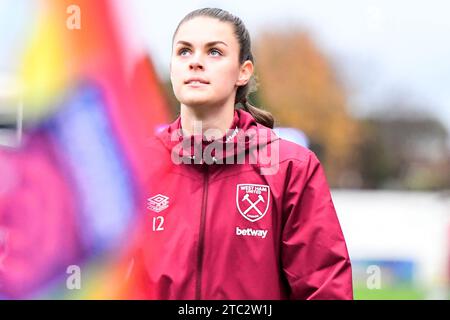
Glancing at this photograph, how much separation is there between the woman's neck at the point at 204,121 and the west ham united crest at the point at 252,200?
0.50 ft

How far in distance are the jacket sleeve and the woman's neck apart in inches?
7.9

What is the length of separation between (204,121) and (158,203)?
228 millimetres

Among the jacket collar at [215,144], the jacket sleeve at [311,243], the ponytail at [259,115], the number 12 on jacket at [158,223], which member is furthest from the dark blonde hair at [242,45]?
the number 12 on jacket at [158,223]

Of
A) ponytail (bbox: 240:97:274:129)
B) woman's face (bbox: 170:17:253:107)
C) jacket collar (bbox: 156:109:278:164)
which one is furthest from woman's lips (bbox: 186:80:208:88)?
ponytail (bbox: 240:97:274:129)

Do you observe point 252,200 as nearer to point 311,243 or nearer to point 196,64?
point 311,243

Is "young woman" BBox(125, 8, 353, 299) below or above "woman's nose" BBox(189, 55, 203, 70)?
below

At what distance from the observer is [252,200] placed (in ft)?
6.21

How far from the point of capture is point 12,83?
2326 millimetres

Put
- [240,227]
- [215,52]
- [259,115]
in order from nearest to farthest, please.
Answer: [240,227], [215,52], [259,115]

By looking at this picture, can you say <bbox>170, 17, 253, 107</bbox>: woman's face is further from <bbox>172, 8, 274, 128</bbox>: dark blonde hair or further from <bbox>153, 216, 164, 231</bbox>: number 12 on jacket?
<bbox>153, 216, 164, 231</bbox>: number 12 on jacket

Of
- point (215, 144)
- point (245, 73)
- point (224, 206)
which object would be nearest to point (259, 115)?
point (245, 73)

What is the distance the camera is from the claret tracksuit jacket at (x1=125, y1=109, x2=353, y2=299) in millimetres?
1855
